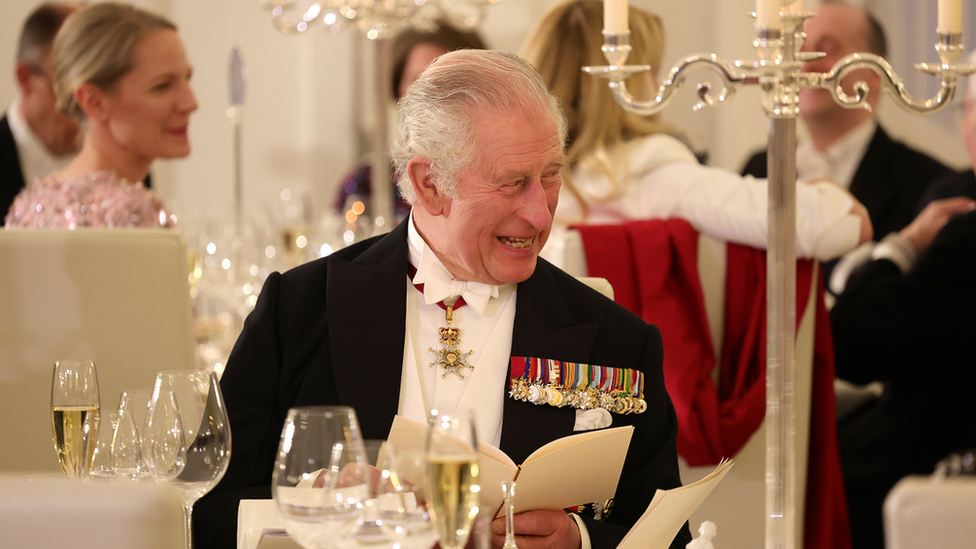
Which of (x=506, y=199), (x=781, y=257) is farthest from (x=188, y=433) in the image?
(x=781, y=257)

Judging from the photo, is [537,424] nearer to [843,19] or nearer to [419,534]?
[419,534]

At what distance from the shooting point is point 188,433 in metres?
1.19

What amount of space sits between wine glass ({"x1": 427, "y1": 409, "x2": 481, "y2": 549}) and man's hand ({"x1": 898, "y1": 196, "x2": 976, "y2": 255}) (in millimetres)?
2562

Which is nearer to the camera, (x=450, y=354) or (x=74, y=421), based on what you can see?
(x=74, y=421)

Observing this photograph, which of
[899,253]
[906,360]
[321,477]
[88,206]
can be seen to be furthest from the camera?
[899,253]

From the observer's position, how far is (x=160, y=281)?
6.61ft

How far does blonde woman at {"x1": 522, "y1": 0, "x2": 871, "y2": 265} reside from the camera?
2.46 m

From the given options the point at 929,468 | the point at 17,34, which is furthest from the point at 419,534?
the point at 17,34

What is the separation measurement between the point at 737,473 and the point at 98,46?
192cm

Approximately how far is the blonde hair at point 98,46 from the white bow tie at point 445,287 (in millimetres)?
1594

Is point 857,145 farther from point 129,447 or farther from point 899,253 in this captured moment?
point 129,447

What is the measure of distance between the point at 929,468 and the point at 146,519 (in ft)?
8.75

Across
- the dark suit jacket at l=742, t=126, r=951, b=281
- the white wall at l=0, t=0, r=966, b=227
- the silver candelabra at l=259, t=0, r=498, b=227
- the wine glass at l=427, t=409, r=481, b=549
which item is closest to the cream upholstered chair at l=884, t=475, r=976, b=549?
the wine glass at l=427, t=409, r=481, b=549

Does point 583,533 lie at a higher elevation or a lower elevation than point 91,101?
lower
